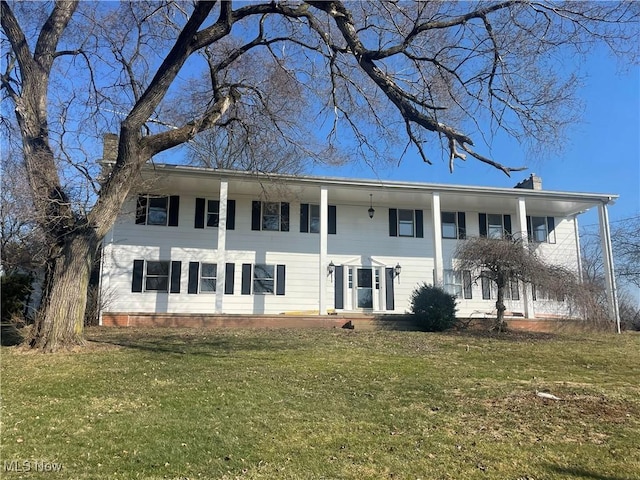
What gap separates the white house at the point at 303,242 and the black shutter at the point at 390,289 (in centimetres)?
4

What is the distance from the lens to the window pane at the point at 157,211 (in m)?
18.9

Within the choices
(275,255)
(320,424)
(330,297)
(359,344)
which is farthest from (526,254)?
(320,424)

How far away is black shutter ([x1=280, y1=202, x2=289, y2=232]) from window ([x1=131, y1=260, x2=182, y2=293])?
419 cm

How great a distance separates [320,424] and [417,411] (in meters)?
1.32

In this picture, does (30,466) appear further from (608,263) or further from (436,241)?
(608,263)

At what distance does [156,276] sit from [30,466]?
1485 centimetres

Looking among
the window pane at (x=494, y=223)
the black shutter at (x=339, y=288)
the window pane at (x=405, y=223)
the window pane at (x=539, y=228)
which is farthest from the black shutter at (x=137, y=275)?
the window pane at (x=539, y=228)

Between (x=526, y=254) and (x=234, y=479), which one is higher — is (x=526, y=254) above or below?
above

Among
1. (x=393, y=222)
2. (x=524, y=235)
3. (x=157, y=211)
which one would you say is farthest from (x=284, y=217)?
(x=524, y=235)

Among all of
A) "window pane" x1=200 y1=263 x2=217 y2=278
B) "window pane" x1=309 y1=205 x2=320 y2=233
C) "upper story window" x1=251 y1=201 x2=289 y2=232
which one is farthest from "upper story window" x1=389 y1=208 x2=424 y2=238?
"window pane" x1=200 y1=263 x2=217 y2=278

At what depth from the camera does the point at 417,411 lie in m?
→ 6.14

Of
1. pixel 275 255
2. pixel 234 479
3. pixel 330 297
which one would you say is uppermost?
pixel 275 255

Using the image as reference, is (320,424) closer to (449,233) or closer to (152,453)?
(152,453)

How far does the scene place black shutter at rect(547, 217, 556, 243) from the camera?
2200 centimetres
